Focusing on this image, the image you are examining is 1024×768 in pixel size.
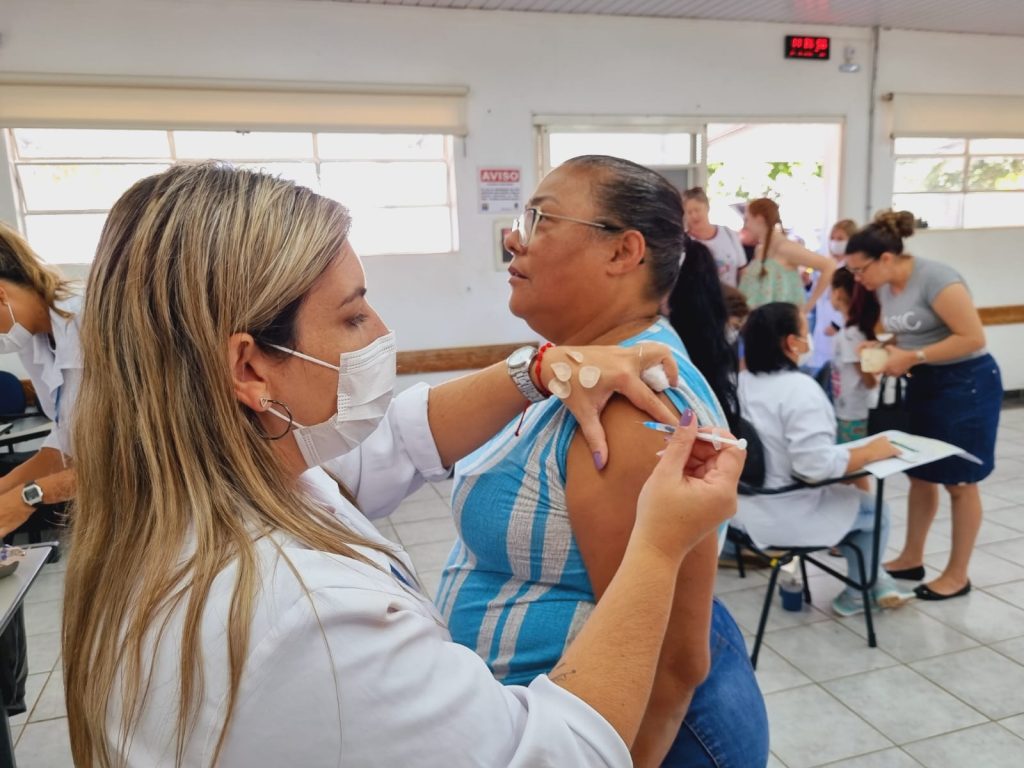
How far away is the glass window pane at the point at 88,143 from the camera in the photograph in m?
4.20

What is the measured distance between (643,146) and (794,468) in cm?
364

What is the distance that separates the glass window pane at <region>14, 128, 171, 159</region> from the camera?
4.20 m

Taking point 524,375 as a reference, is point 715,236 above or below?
above

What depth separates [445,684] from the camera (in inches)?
24.2

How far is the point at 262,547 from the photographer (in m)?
0.63

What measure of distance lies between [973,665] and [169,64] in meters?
4.90

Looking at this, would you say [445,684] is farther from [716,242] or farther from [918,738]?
[716,242]

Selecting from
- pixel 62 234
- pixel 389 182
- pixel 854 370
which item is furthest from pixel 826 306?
pixel 62 234

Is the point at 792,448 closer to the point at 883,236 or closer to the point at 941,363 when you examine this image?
the point at 941,363

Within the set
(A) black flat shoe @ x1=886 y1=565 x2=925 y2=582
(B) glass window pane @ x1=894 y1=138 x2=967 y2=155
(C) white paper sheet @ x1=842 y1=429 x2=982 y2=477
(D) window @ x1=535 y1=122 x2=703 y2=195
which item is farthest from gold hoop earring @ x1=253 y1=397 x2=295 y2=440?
(B) glass window pane @ x1=894 y1=138 x2=967 y2=155

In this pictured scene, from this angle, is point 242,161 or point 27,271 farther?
point 242,161

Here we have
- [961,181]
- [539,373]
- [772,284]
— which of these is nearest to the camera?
[539,373]

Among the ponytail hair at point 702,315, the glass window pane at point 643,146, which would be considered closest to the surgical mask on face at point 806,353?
the ponytail hair at point 702,315

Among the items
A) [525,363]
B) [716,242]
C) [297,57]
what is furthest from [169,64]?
[525,363]
